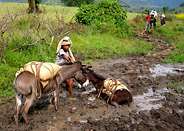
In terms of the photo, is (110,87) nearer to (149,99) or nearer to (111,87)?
(111,87)

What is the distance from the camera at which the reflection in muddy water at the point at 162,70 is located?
911 centimetres

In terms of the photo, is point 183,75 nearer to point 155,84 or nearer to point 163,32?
point 155,84

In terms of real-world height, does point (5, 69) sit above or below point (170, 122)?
above

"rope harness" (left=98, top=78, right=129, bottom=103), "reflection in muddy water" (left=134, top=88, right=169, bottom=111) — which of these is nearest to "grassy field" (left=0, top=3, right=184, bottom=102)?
"rope harness" (left=98, top=78, right=129, bottom=103)

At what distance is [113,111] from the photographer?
18.2 ft

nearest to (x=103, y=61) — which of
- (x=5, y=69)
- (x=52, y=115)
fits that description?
(x=5, y=69)

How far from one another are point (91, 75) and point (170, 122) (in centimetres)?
267

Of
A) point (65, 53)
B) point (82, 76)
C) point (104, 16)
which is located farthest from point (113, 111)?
point (104, 16)

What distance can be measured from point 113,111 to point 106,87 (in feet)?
2.66

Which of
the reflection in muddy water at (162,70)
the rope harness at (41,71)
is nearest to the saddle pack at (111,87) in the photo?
the rope harness at (41,71)

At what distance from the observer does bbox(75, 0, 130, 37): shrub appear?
54.2ft

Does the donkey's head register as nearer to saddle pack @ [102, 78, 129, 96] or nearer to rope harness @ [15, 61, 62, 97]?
saddle pack @ [102, 78, 129, 96]

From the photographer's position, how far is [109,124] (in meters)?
4.82

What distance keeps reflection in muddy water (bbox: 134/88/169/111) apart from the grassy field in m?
3.95
